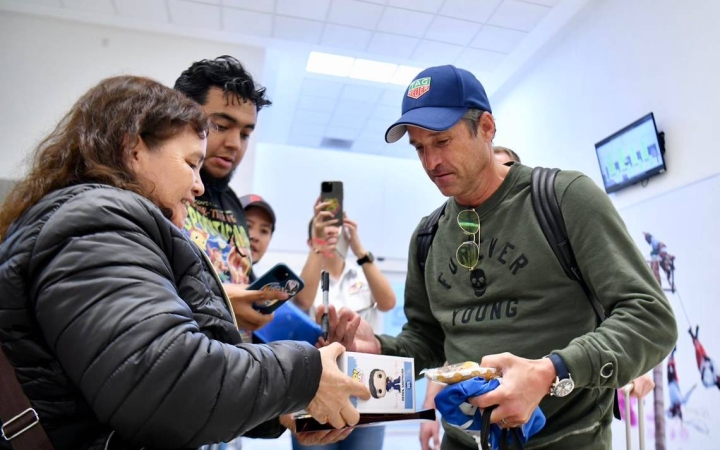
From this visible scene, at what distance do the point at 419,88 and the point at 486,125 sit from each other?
0.72ft

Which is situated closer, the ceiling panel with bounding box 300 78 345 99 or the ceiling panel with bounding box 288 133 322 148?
the ceiling panel with bounding box 300 78 345 99

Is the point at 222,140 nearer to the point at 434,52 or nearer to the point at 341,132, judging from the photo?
the point at 434,52

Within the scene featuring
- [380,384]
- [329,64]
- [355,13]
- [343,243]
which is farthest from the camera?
[329,64]

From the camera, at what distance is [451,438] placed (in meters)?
1.32

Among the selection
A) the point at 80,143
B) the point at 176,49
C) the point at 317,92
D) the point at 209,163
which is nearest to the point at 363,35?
the point at 317,92

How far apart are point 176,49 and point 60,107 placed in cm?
107

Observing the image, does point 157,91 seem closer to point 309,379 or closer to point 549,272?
point 309,379

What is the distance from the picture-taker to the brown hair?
0.86 m

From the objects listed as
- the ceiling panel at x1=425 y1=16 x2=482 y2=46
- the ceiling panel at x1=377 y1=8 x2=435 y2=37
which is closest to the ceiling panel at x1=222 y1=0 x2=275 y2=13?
the ceiling panel at x1=377 y1=8 x2=435 y2=37

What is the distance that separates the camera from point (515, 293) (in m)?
1.25

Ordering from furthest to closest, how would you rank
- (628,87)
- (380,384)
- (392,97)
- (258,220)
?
1. (392,97)
2. (628,87)
3. (258,220)
4. (380,384)

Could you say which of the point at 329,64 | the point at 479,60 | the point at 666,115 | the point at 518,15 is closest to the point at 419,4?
the point at 518,15

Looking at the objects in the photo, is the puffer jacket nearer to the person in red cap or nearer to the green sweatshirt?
the green sweatshirt

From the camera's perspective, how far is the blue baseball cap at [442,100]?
1.39 m
